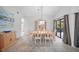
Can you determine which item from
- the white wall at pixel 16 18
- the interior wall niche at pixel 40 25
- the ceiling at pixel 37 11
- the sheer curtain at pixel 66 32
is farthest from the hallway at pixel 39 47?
the ceiling at pixel 37 11

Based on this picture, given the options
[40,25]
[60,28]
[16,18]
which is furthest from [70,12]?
[16,18]

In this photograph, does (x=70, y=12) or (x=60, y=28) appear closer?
(x=70, y=12)

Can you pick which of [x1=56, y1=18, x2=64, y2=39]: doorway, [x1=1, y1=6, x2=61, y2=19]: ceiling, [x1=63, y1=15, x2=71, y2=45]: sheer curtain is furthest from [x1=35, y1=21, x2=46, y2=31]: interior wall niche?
[x1=63, y1=15, x2=71, y2=45]: sheer curtain

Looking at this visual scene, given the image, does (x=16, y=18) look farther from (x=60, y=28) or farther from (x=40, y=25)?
(x=60, y=28)

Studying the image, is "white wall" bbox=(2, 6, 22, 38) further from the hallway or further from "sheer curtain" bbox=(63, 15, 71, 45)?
"sheer curtain" bbox=(63, 15, 71, 45)

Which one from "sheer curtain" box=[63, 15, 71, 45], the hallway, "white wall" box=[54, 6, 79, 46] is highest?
"white wall" box=[54, 6, 79, 46]

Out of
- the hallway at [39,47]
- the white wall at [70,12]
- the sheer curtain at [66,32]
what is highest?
the white wall at [70,12]

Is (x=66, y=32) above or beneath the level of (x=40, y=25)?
beneath

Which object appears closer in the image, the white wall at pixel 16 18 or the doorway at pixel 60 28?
the white wall at pixel 16 18

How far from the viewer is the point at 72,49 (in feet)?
10.9

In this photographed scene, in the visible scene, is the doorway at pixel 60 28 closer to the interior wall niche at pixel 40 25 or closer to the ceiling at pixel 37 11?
the ceiling at pixel 37 11

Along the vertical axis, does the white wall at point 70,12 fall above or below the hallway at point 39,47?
above

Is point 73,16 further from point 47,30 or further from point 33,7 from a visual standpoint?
point 33,7
